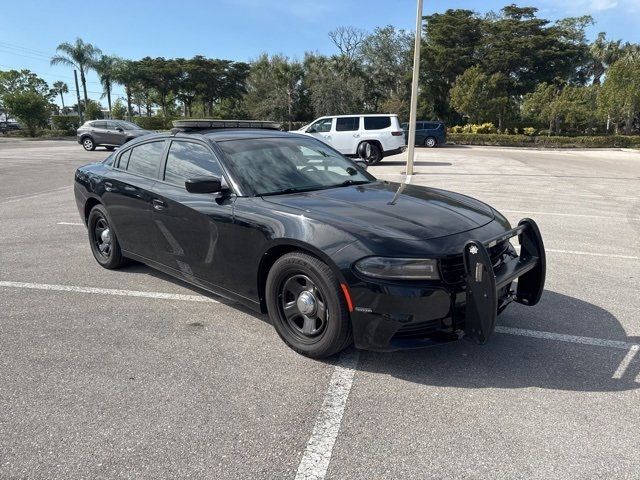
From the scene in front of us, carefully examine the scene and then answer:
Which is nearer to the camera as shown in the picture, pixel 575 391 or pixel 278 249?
pixel 575 391

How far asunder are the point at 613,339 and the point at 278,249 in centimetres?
258

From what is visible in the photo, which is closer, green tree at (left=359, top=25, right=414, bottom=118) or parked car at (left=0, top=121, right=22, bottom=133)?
green tree at (left=359, top=25, right=414, bottom=118)

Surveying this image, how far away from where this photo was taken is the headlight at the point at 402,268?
291cm

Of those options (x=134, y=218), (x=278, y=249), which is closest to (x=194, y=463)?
(x=278, y=249)

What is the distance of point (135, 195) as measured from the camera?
4.54m

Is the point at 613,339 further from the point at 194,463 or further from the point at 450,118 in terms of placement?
the point at 450,118

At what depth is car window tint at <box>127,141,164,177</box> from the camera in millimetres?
4551

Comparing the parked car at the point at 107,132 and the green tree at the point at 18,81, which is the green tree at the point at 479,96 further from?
the green tree at the point at 18,81

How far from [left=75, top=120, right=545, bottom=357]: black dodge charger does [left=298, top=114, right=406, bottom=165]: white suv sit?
13.9 meters

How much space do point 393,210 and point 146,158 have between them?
8.58 feet

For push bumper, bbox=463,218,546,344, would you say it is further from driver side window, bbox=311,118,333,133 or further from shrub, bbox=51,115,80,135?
shrub, bbox=51,115,80,135

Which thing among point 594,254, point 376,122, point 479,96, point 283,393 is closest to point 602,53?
point 479,96

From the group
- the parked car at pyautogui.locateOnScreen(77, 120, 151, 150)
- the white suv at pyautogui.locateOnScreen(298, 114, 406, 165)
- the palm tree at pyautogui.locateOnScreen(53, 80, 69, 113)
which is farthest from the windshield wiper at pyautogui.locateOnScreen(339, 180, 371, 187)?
the palm tree at pyautogui.locateOnScreen(53, 80, 69, 113)

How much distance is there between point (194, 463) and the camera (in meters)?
2.32
